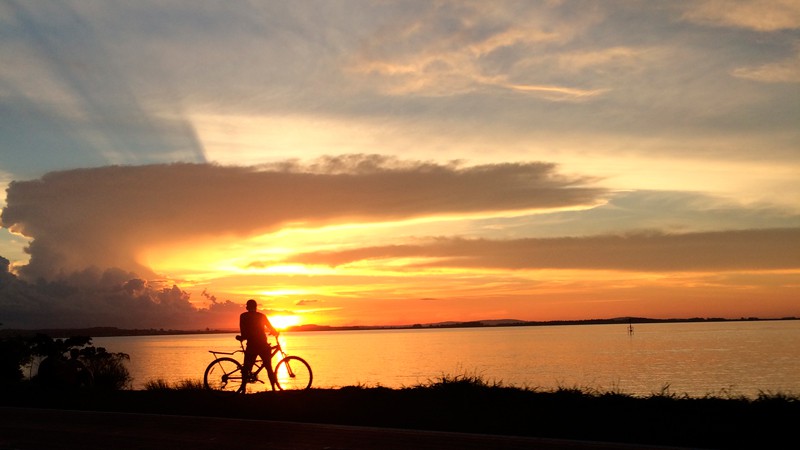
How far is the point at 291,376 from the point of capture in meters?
17.0

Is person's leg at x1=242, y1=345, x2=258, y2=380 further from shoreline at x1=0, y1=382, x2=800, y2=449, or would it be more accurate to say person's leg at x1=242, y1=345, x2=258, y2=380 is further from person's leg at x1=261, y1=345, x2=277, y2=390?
shoreline at x1=0, y1=382, x2=800, y2=449

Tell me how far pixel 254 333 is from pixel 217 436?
5954 millimetres

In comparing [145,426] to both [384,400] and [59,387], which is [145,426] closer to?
[384,400]

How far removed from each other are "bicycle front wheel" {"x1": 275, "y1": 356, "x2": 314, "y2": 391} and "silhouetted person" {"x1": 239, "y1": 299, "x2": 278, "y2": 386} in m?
0.51

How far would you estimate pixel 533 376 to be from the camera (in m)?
48.8

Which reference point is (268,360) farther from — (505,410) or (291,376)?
(505,410)

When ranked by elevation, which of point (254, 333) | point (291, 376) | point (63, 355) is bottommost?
point (291, 376)

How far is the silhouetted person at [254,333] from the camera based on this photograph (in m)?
16.0

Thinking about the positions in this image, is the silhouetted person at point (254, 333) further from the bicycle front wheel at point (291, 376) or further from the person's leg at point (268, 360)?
the bicycle front wheel at point (291, 376)

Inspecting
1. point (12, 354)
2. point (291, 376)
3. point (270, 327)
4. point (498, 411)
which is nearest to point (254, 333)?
point (270, 327)

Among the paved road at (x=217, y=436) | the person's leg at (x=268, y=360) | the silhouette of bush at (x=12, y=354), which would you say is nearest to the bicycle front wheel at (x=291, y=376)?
the person's leg at (x=268, y=360)

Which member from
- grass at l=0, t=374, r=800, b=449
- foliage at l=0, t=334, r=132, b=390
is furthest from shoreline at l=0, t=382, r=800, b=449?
foliage at l=0, t=334, r=132, b=390

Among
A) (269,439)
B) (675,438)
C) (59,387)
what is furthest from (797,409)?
(59,387)

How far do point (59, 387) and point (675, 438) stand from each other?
Result: 1472 centimetres
